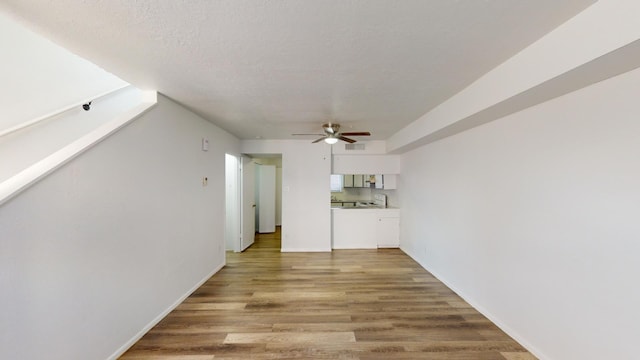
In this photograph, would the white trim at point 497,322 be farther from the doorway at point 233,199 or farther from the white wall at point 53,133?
the white wall at point 53,133

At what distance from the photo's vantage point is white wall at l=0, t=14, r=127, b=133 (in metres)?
2.34

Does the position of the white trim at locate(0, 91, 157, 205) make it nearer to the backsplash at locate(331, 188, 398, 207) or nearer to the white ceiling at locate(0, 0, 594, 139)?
the white ceiling at locate(0, 0, 594, 139)

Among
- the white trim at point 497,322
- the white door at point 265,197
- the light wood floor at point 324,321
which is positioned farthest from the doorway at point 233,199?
the white trim at point 497,322

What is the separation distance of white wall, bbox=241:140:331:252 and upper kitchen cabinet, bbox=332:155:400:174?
350 millimetres

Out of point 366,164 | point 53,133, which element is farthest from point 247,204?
point 53,133

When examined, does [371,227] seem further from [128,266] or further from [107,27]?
[107,27]

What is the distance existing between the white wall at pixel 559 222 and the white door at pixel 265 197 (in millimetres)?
5200

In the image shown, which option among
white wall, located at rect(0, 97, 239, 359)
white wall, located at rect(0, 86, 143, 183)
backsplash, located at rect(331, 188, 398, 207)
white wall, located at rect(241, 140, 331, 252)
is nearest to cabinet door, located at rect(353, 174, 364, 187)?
backsplash, located at rect(331, 188, 398, 207)

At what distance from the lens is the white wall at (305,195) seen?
5.51 metres

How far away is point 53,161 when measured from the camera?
5.48 feet

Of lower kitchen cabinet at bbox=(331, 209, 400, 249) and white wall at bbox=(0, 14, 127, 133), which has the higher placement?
white wall at bbox=(0, 14, 127, 133)

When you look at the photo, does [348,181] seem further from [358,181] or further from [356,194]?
[356,194]

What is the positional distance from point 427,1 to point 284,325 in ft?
9.67

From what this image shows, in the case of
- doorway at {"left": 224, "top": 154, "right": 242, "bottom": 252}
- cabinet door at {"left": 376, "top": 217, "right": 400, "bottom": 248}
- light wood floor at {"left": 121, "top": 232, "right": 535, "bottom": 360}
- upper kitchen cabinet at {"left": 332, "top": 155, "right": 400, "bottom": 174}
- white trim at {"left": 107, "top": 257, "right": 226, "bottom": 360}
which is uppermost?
upper kitchen cabinet at {"left": 332, "top": 155, "right": 400, "bottom": 174}
